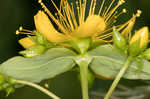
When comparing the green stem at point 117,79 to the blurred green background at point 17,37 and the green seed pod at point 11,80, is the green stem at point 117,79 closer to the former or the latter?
the green seed pod at point 11,80

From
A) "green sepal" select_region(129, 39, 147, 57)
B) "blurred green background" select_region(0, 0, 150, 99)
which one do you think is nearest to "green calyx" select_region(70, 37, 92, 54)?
"green sepal" select_region(129, 39, 147, 57)

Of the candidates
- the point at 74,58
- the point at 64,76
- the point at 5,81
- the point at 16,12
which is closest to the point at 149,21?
the point at 64,76

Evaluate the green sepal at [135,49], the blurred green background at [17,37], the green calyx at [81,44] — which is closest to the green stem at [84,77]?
the green calyx at [81,44]

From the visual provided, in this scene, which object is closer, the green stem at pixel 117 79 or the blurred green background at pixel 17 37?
the green stem at pixel 117 79

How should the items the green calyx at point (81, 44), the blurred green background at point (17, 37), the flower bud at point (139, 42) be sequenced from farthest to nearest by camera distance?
1. the blurred green background at point (17, 37)
2. the green calyx at point (81, 44)
3. the flower bud at point (139, 42)

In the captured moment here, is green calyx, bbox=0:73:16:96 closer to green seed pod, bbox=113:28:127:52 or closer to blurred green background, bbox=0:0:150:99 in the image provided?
green seed pod, bbox=113:28:127:52

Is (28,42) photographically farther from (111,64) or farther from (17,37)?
(17,37)
